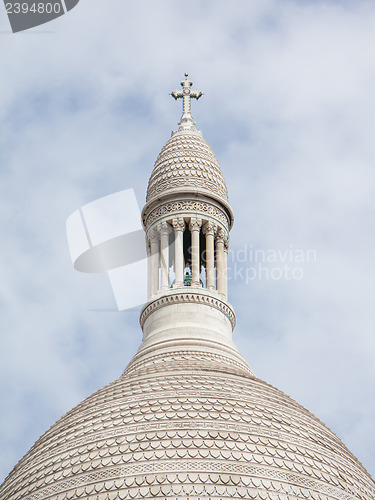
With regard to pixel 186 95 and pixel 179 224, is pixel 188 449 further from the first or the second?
pixel 186 95

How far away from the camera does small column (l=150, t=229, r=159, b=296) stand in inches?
1192

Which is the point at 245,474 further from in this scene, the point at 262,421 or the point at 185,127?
the point at 185,127

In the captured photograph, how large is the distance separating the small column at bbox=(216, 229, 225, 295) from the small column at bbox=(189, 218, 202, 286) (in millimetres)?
743

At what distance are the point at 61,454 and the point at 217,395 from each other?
355cm

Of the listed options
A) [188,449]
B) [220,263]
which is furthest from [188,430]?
[220,263]

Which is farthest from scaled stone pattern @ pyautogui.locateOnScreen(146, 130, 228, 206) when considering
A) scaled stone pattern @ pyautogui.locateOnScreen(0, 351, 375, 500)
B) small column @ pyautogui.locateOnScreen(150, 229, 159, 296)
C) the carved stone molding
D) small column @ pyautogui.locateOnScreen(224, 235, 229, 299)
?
scaled stone pattern @ pyautogui.locateOnScreen(0, 351, 375, 500)

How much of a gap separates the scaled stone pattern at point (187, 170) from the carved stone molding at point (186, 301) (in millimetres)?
3301

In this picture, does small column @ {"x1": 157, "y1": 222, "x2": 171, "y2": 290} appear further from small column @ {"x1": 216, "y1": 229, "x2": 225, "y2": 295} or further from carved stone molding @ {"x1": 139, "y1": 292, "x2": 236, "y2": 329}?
small column @ {"x1": 216, "y1": 229, "x2": 225, "y2": 295}

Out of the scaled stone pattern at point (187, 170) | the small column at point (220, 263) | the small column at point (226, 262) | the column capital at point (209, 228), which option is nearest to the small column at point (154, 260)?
the scaled stone pattern at point (187, 170)

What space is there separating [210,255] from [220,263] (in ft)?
1.61

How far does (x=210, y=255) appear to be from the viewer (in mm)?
30344

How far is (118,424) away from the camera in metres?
23.5

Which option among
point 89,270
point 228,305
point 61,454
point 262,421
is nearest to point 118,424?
point 61,454

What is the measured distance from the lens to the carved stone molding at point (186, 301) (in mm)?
28922
